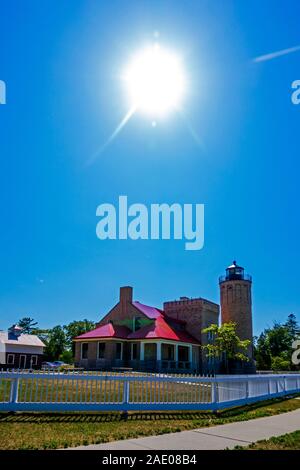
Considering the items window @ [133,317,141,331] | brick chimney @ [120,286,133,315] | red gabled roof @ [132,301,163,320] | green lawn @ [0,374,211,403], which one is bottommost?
green lawn @ [0,374,211,403]

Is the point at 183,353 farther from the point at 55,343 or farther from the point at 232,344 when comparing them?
the point at 55,343

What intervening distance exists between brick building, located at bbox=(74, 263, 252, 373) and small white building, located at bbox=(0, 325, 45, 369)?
25.1 ft

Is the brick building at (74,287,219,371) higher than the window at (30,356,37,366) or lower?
higher

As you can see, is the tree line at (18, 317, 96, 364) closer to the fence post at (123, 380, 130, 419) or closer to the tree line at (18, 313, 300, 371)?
the tree line at (18, 313, 300, 371)

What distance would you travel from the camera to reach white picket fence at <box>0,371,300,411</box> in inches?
349

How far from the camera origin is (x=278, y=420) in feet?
32.1

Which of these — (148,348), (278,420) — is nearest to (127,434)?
(278,420)

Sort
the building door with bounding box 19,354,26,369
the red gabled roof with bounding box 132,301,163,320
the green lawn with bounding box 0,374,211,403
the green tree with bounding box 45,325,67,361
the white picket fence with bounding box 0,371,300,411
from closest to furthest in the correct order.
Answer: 1. the white picket fence with bounding box 0,371,300,411
2. the green lawn with bounding box 0,374,211,403
3. the red gabled roof with bounding box 132,301,163,320
4. the building door with bounding box 19,354,26,369
5. the green tree with bounding box 45,325,67,361

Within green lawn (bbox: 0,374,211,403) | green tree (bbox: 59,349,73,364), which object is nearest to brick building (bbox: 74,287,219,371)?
green lawn (bbox: 0,374,211,403)

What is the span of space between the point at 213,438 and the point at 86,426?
8.22 feet

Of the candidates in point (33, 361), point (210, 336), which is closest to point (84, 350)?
point (33, 361)

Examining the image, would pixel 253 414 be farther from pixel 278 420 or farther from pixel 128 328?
pixel 128 328

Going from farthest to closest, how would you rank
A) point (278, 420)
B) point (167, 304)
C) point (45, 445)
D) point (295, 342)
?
1. point (295, 342)
2. point (167, 304)
3. point (278, 420)
4. point (45, 445)
